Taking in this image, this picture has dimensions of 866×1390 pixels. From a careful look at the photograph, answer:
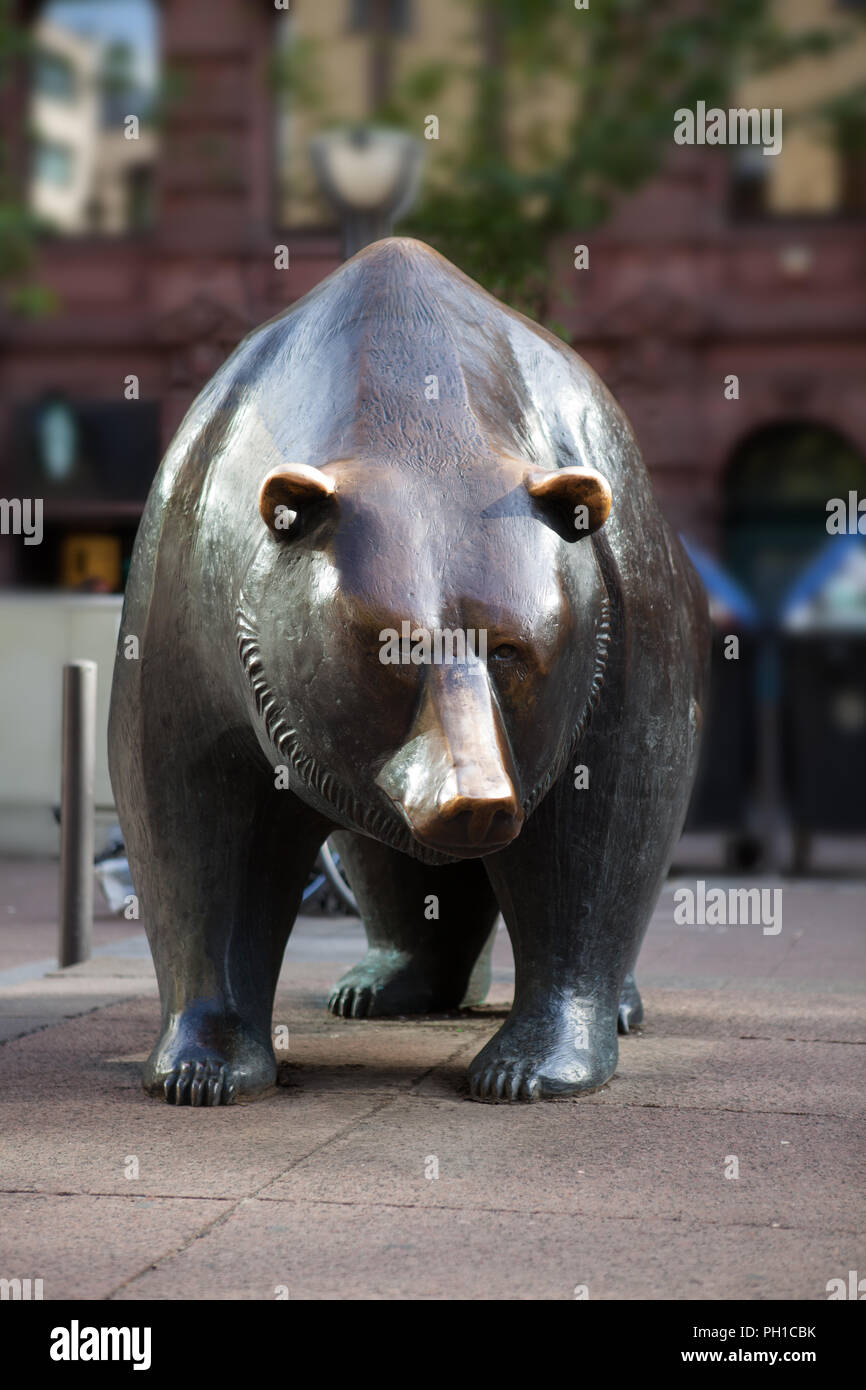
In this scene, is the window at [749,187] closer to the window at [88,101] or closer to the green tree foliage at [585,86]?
the green tree foliage at [585,86]

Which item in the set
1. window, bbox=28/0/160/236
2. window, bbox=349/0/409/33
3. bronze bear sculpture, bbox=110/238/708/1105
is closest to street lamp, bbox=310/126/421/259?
bronze bear sculpture, bbox=110/238/708/1105

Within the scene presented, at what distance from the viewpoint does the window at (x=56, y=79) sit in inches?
705

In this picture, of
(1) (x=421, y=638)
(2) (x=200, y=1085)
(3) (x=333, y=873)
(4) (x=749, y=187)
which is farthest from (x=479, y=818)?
(4) (x=749, y=187)

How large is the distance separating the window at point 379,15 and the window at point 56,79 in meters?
2.76

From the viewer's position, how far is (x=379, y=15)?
17.3 m

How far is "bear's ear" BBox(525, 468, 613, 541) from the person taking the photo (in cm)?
421

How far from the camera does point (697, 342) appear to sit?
1791 centimetres

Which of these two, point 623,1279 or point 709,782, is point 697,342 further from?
point 623,1279

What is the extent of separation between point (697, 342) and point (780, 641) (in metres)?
6.91

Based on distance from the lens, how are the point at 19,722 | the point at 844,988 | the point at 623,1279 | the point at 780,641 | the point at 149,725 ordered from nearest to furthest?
the point at 623,1279
the point at 149,725
the point at 844,988
the point at 780,641
the point at 19,722

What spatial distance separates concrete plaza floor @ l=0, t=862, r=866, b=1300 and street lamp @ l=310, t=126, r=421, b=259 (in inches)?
Result: 190

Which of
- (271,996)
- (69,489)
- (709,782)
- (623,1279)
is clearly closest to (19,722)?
(709,782)

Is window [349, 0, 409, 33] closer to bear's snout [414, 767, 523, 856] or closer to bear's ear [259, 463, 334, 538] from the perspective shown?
bear's ear [259, 463, 334, 538]

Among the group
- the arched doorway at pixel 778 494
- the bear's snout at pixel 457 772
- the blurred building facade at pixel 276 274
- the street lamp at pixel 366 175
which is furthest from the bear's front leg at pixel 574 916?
the arched doorway at pixel 778 494
